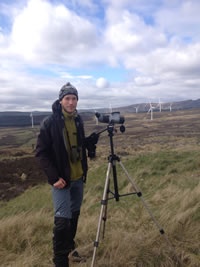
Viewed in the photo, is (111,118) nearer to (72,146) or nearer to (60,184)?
(72,146)

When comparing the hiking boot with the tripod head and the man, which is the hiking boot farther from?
the tripod head

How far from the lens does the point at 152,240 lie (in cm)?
395

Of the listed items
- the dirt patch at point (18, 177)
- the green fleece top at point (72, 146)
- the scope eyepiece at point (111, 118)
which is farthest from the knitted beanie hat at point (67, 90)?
the dirt patch at point (18, 177)

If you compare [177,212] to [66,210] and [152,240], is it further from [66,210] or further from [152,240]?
[66,210]

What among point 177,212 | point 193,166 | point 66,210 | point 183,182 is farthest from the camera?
point 193,166

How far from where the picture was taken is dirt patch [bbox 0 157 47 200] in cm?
1611

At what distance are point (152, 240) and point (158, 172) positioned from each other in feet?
21.1

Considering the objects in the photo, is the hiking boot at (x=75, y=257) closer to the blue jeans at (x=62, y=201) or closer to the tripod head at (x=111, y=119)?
the blue jeans at (x=62, y=201)

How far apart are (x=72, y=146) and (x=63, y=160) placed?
205 millimetres

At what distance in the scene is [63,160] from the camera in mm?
3668

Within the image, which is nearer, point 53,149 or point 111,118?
point 53,149

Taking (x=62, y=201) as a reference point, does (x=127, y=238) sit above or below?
below

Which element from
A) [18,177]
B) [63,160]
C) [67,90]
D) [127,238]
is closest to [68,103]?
[67,90]

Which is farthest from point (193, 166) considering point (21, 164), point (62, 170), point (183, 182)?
point (21, 164)
